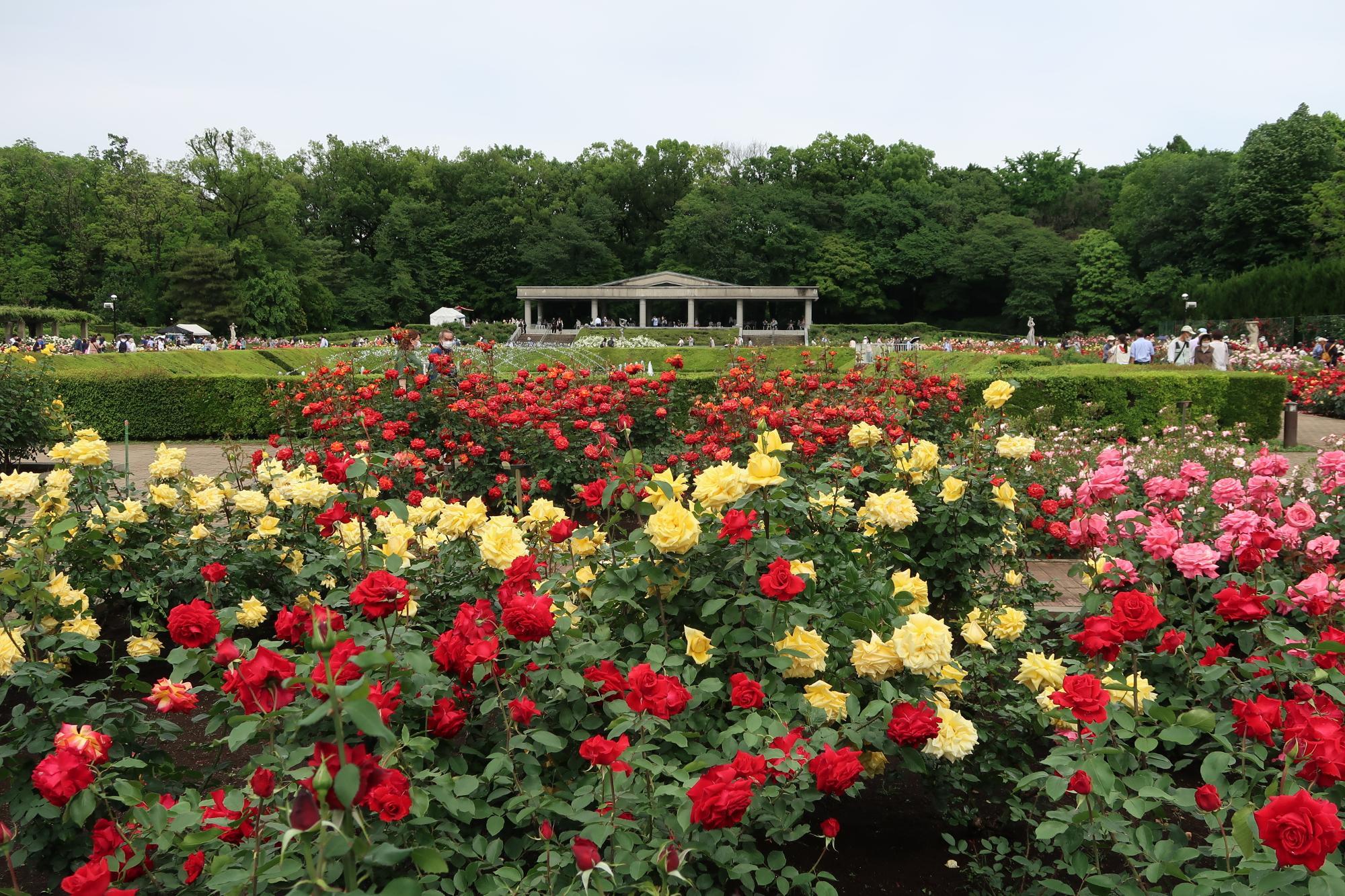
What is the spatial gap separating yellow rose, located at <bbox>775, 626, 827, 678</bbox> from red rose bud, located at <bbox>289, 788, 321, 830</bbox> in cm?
136

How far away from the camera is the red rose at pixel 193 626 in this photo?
1.77 m

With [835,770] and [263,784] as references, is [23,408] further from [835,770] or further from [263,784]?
[835,770]

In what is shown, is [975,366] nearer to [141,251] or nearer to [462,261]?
[141,251]

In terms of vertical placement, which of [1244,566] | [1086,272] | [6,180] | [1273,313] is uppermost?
[6,180]

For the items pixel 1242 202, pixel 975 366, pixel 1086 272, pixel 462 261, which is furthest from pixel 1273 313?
pixel 462 261

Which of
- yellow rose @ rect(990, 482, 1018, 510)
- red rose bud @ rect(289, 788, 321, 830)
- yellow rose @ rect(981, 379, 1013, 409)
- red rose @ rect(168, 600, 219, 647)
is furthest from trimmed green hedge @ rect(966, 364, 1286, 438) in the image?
red rose bud @ rect(289, 788, 321, 830)

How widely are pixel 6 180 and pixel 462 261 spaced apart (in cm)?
2590

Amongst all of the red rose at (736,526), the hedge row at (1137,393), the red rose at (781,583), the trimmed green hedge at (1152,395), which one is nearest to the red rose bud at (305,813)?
the red rose at (781,583)

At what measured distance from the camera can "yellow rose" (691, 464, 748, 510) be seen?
231 centimetres

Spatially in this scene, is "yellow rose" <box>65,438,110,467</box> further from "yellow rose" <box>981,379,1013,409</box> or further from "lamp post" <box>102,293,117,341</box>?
"lamp post" <box>102,293,117,341</box>

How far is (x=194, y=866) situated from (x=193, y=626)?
0.44m

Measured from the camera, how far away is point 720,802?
4.86 feet

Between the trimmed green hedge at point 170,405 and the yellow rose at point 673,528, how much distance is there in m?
13.8

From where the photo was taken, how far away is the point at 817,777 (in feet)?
5.78
